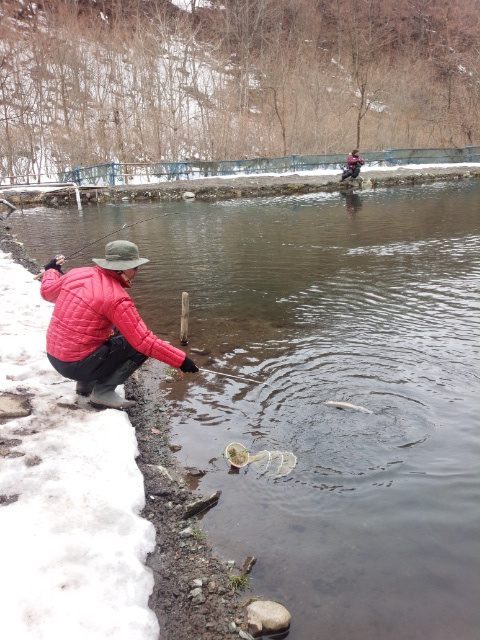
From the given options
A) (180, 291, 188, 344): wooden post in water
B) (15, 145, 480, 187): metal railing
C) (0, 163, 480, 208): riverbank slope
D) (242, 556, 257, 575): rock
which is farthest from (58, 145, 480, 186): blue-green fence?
(242, 556, 257, 575): rock

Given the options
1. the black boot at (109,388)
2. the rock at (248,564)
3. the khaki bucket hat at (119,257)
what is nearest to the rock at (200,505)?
the rock at (248,564)

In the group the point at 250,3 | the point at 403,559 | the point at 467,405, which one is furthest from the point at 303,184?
the point at 250,3

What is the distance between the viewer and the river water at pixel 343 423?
3289 millimetres

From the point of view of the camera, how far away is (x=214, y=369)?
6.71 m

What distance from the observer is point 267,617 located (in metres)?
3.00

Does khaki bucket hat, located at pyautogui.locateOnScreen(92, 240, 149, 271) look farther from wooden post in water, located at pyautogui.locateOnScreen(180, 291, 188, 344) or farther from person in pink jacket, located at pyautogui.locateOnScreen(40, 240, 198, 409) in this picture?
wooden post in water, located at pyautogui.locateOnScreen(180, 291, 188, 344)

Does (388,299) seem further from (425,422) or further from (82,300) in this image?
(82,300)

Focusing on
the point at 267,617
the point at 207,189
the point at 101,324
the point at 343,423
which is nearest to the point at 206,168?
the point at 207,189

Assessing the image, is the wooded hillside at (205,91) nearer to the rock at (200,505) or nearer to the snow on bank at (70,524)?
the snow on bank at (70,524)

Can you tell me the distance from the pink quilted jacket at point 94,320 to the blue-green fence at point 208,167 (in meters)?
28.5

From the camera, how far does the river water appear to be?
3.29 m

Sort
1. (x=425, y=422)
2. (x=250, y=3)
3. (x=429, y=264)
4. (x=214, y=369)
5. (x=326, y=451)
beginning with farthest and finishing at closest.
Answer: (x=250, y=3) < (x=429, y=264) < (x=214, y=369) < (x=425, y=422) < (x=326, y=451)

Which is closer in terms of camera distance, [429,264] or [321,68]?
[429,264]

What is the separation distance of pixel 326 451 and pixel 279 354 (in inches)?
94.0
